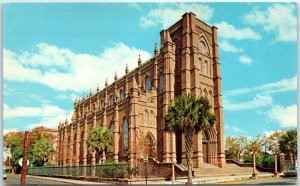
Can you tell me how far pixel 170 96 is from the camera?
40.2 m

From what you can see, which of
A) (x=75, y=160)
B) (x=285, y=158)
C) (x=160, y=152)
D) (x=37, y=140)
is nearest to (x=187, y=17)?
(x=160, y=152)

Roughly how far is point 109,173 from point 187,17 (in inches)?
807

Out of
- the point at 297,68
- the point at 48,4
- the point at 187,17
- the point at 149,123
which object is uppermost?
the point at 187,17

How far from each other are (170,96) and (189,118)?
49.7 ft

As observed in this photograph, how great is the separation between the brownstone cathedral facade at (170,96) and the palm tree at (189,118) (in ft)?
37.0

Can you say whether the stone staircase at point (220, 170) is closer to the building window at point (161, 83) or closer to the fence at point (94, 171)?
the fence at point (94, 171)

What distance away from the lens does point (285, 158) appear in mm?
34062

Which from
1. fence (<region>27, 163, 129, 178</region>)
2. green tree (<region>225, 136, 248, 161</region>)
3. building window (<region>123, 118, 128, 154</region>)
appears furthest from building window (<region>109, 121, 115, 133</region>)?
green tree (<region>225, 136, 248, 161</region>)

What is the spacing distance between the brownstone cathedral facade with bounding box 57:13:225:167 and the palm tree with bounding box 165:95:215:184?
37.0 feet

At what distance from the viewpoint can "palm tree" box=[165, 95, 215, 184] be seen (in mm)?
25109

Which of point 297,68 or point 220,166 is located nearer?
point 297,68

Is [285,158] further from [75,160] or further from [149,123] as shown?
[75,160]

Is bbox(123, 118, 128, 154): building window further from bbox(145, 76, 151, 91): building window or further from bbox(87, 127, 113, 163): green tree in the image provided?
bbox(145, 76, 151, 91): building window

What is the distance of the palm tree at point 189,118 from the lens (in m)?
25.1
